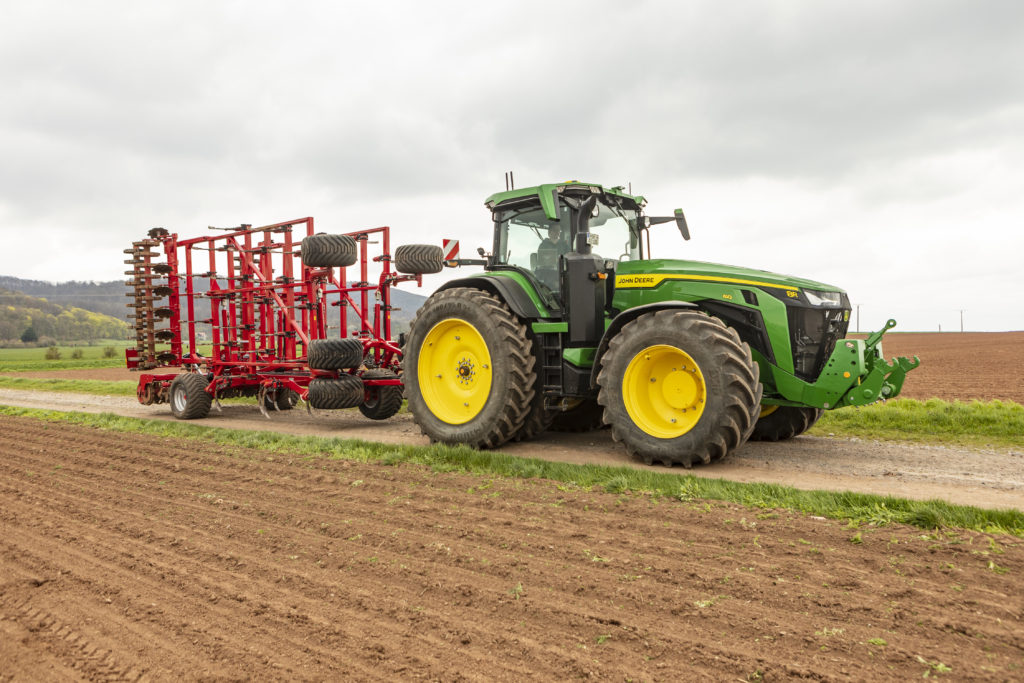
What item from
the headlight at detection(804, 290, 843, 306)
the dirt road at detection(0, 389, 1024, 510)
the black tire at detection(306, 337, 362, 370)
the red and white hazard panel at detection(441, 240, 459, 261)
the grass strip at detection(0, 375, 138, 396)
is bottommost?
the dirt road at detection(0, 389, 1024, 510)

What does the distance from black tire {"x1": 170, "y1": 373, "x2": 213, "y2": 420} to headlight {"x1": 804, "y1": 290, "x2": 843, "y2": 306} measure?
31.6 feet

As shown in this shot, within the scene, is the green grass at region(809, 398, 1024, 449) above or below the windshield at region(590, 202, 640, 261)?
below

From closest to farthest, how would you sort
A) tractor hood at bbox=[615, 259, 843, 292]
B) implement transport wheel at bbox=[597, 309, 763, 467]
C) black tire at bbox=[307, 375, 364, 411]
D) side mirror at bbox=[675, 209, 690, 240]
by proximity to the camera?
implement transport wheel at bbox=[597, 309, 763, 467] < tractor hood at bbox=[615, 259, 843, 292] < side mirror at bbox=[675, 209, 690, 240] < black tire at bbox=[307, 375, 364, 411]

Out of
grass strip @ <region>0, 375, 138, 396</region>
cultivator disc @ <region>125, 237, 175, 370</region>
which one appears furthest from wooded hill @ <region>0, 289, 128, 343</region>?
cultivator disc @ <region>125, 237, 175, 370</region>

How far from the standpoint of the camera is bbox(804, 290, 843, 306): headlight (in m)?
7.02

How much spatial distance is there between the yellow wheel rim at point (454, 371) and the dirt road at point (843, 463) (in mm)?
611

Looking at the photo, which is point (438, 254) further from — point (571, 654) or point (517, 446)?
point (571, 654)

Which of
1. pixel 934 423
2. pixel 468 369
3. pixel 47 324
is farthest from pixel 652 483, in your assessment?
pixel 47 324

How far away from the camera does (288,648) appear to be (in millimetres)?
3010

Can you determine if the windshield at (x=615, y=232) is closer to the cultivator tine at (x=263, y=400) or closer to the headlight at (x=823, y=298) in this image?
the headlight at (x=823, y=298)

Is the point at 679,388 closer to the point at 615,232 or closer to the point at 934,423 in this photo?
the point at 615,232

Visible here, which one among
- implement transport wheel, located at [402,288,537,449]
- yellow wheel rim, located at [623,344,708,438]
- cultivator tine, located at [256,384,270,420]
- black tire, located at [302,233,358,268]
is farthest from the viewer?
cultivator tine, located at [256,384,270,420]

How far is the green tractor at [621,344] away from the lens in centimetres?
646

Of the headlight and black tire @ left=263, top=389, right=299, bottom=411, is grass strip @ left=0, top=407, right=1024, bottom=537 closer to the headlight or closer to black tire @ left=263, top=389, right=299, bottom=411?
the headlight
